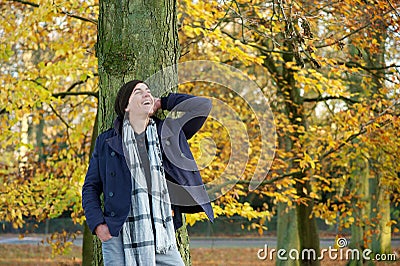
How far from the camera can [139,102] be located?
355 centimetres

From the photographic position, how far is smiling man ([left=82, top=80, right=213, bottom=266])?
3.41 metres

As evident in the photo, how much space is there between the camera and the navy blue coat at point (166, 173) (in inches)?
134

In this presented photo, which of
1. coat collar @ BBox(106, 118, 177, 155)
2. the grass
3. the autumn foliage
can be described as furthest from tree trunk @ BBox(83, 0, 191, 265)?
the grass

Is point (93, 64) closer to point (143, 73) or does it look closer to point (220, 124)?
point (220, 124)

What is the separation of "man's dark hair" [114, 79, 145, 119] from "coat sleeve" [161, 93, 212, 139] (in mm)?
206

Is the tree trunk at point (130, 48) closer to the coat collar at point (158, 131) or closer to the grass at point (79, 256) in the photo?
the coat collar at point (158, 131)

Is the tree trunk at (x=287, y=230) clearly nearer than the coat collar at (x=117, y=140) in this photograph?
No

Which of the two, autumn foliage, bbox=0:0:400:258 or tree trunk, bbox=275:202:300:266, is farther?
tree trunk, bbox=275:202:300:266

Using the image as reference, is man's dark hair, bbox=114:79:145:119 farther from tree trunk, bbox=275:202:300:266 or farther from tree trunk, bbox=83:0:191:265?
tree trunk, bbox=275:202:300:266

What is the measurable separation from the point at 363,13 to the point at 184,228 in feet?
17.1

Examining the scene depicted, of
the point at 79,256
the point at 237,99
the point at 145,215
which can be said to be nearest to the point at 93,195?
the point at 145,215

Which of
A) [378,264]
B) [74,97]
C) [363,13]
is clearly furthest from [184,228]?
[378,264]

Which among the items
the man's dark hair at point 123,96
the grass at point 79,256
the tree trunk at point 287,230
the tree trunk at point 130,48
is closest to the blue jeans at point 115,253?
the tree trunk at point 130,48

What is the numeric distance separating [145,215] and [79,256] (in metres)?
15.2
